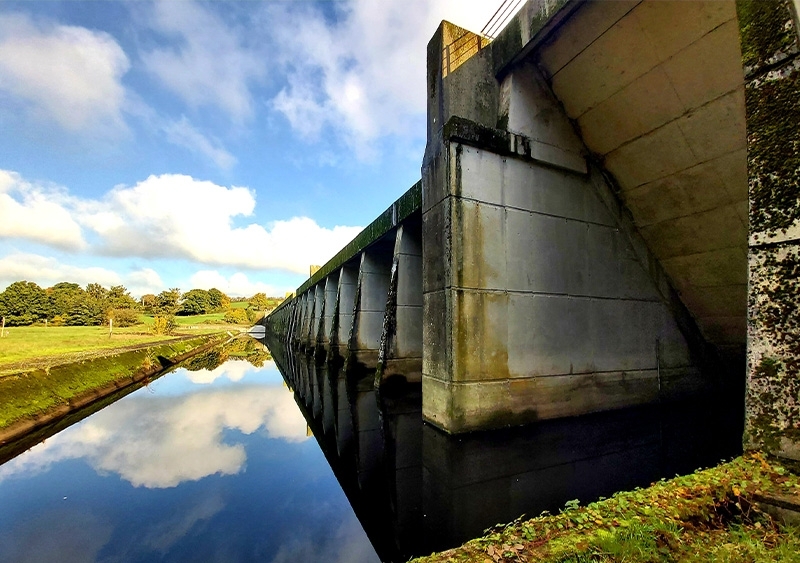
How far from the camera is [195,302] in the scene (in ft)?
332

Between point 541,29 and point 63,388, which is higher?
point 541,29

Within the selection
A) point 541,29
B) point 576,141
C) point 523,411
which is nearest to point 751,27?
point 541,29

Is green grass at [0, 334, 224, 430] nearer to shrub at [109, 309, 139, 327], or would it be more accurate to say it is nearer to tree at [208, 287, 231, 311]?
shrub at [109, 309, 139, 327]

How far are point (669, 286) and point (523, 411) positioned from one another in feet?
18.0

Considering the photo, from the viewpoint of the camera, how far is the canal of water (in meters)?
3.72

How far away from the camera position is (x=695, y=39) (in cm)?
624

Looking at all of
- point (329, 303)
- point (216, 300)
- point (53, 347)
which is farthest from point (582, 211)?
point (216, 300)

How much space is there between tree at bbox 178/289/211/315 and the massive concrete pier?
105 m

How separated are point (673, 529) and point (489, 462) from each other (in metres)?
3.32

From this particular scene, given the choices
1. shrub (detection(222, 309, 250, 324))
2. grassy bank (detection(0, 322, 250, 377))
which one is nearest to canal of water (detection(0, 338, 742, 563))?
grassy bank (detection(0, 322, 250, 377))

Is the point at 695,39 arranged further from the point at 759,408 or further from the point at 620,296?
the point at 759,408

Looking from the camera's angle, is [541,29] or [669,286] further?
[669,286]

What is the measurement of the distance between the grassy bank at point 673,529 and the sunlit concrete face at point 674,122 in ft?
20.9

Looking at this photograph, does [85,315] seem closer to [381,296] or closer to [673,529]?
[381,296]
